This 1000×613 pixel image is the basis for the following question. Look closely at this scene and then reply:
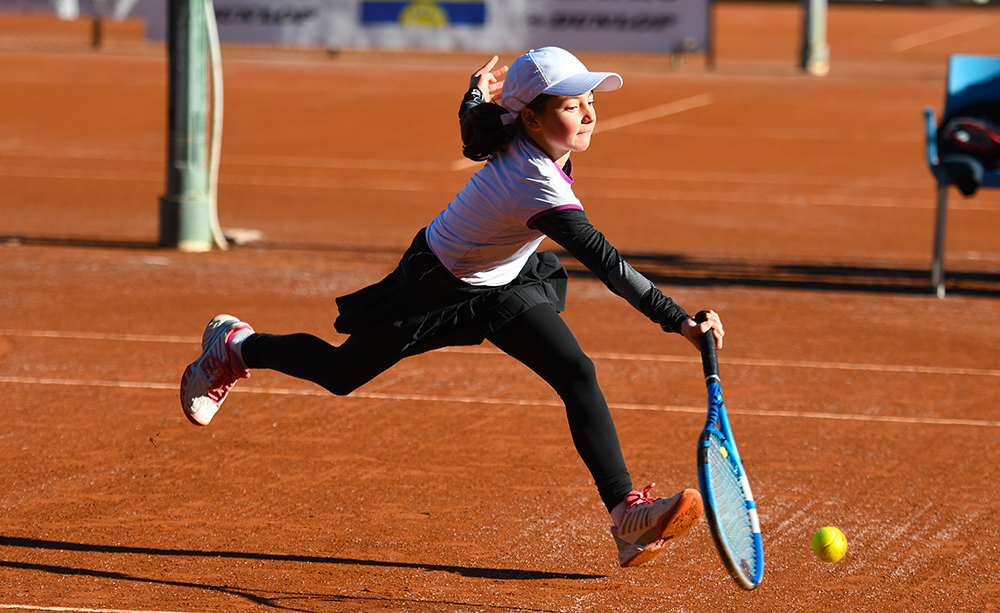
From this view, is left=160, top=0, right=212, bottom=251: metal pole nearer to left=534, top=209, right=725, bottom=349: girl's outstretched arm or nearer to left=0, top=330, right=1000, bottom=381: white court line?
left=0, top=330, right=1000, bottom=381: white court line

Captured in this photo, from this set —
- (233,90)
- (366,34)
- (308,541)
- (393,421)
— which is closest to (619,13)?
(366,34)

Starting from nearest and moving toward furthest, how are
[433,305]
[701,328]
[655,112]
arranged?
[701,328], [433,305], [655,112]

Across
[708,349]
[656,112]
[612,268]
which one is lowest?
[656,112]

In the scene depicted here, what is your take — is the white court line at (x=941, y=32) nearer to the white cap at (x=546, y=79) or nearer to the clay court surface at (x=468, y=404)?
the clay court surface at (x=468, y=404)

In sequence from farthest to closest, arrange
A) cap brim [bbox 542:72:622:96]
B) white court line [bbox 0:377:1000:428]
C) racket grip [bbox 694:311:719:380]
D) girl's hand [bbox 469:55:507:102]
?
white court line [bbox 0:377:1000:428] < girl's hand [bbox 469:55:507:102] < cap brim [bbox 542:72:622:96] < racket grip [bbox 694:311:719:380]

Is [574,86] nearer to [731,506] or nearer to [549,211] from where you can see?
[549,211]

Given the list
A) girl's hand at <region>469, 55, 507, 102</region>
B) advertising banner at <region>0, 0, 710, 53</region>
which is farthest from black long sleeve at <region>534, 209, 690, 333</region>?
advertising banner at <region>0, 0, 710, 53</region>

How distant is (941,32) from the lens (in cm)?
4266

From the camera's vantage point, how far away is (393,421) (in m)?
6.66

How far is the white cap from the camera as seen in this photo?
4332mm

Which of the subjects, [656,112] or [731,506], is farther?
[656,112]

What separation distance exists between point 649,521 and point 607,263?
85 centimetres

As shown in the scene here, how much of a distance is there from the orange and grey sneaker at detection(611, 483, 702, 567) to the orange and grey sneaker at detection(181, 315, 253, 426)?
→ 170 centimetres

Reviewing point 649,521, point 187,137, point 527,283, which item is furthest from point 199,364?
point 187,137
